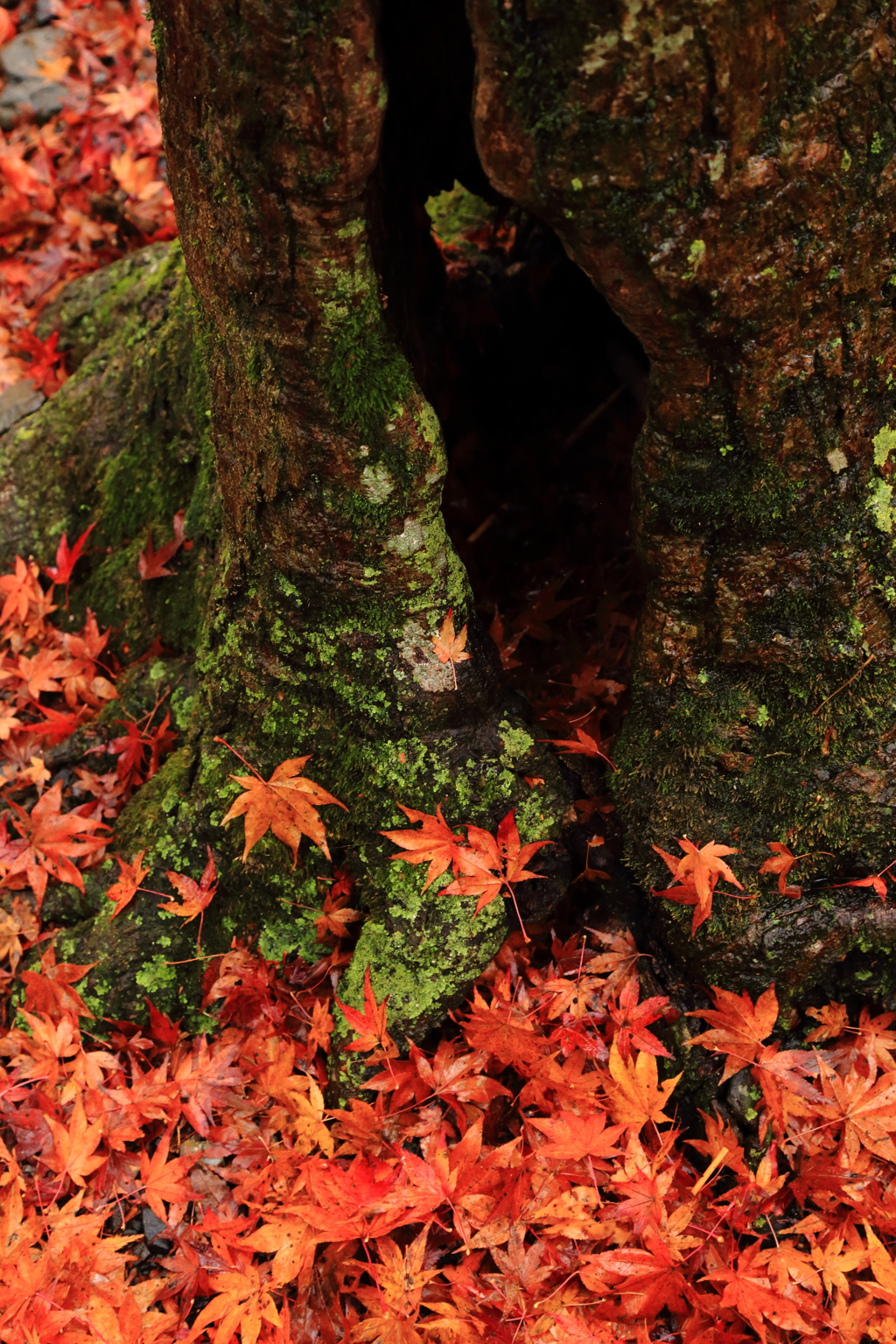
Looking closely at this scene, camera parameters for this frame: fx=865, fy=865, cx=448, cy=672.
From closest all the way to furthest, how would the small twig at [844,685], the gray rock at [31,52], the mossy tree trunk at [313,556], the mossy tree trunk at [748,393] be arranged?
1. the mossy tree trunk at [748,393]
2. the mossy tree trunk at [313,556]
3. the small twig at [844,685]
4. the gray rock at [31,52]

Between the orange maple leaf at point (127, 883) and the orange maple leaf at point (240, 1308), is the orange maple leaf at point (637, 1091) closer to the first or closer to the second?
the orange maple leaf at point (240, 1308)

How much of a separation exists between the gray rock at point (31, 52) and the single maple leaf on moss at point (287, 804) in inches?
203

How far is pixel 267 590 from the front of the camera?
2205mm

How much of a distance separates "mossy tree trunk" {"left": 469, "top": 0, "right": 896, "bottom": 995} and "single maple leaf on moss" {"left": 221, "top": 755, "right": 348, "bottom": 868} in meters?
0.80

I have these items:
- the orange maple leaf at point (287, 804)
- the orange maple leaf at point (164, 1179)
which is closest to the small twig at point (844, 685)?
the orange maple leaf at point (287, 804)

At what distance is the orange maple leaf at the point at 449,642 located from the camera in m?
2.10

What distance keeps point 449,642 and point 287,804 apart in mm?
582

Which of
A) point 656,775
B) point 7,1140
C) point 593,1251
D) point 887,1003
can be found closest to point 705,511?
point 656,775

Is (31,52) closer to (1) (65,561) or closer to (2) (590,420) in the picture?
(1) (65,561)

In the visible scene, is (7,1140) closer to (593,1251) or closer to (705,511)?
(593,1251)

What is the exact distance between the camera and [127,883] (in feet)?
8.21

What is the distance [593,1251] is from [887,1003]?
0.99m

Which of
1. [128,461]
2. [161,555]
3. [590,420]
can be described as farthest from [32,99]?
[590,420]

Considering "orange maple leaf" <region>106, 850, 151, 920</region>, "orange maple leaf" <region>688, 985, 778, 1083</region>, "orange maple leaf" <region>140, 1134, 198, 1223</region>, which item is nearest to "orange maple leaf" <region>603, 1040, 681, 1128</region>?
"orange maple leaf" <region>688, 985, 778, 1083</region>
